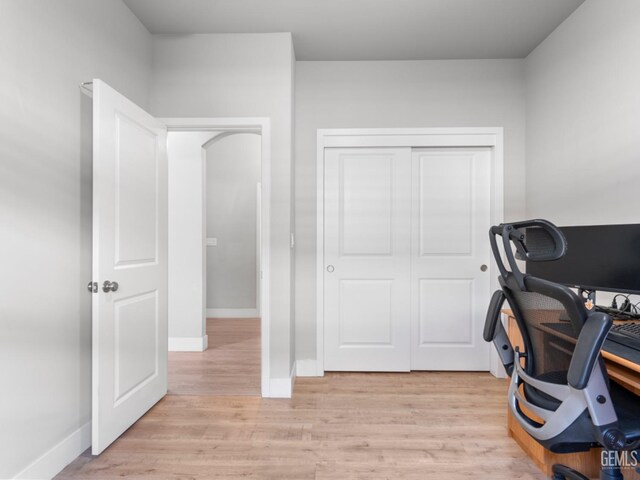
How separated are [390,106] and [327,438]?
2.58 metres

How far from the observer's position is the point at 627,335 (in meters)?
1.52

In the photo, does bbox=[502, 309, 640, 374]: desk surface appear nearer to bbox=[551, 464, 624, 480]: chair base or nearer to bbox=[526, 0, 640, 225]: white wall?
bbox=[551, 464, 624, 480]: chair base

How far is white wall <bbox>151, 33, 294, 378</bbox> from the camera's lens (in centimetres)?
274

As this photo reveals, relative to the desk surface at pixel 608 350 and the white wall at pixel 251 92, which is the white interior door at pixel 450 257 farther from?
the desk surface at pixel 608 350

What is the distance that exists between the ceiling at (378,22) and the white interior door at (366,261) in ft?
2.74

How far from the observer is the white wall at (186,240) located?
12.5 ft

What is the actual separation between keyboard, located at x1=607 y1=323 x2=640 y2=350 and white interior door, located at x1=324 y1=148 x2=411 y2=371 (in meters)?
1.65

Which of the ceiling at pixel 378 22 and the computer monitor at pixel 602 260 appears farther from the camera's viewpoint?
the ceiling at pixel 378 22

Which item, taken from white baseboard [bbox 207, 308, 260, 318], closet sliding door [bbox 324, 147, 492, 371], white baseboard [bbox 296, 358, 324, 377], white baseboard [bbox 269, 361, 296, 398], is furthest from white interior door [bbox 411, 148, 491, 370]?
white baseboard [bbox 207, 308, 260, 318]

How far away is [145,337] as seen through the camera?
2.42 metres

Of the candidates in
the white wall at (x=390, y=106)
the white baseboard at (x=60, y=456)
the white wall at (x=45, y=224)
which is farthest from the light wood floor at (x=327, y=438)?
the white wall at (x=390, y=106)

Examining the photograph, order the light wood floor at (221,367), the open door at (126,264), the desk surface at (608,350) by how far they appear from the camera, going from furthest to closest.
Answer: the light wood floor at (221,367)
the open door at (126,264)
the desk surface at (608,350)

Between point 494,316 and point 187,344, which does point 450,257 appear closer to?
point 494,316

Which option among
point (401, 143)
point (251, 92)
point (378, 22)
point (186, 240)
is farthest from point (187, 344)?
point (378, 22)
